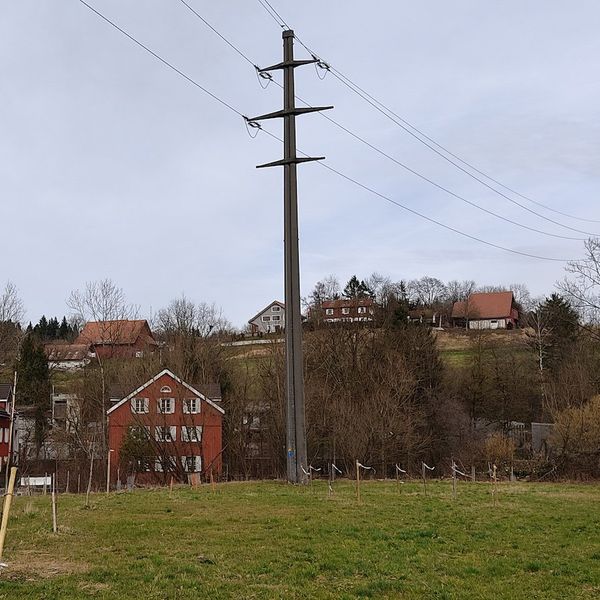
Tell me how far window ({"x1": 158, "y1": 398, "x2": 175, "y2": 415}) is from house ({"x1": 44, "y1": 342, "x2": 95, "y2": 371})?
17.1 meters

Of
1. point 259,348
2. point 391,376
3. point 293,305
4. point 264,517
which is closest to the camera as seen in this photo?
point 264,517

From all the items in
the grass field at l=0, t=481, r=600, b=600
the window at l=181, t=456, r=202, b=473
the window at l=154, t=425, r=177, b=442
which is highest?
the window at l=154, t=425, r=177, b=442

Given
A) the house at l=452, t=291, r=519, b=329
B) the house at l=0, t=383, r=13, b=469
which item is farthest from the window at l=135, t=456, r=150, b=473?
the house at l=452, t=291, r=519, b=329

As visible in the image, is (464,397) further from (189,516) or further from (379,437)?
(189,516)

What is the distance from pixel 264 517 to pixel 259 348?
54.1 m

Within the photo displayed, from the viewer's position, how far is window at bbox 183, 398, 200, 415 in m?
48.3

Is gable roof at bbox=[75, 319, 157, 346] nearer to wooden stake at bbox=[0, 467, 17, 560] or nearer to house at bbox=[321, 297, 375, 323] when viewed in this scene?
house at bbox=[321, 297, 375, 323]

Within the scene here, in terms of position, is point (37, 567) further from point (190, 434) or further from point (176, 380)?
point (176, 380)

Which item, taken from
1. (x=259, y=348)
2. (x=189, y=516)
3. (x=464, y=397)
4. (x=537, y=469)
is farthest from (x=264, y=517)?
(x=259, y=348)

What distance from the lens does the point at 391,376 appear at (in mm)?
52031

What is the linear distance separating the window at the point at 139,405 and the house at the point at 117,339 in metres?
9.72

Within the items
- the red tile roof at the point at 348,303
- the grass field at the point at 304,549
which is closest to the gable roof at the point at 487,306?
the red tile roof at the point at 348,303

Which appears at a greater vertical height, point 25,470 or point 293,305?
point 293,305

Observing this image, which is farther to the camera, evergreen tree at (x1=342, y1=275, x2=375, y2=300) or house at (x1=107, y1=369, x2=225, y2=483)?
evergreen tree at (x1=342, y1=275, x2=375, y2=300)
